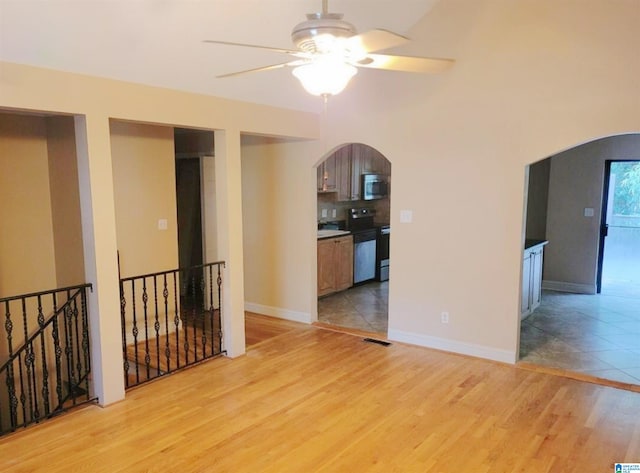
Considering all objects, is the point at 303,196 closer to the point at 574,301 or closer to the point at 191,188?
the point at 191,188

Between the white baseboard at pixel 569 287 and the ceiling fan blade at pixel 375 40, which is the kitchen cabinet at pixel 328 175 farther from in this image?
the ceiling fan blade at pixel 375 40

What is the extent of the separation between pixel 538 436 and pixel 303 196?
11.4 feet

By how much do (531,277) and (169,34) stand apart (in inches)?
187

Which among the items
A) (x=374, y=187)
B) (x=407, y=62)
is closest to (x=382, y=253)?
(x=374, y=187)

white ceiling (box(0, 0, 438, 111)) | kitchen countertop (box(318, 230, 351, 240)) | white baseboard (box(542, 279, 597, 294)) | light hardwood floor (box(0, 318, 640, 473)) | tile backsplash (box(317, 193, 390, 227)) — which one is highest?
white ceiling (box(0, 0, 438, 111))

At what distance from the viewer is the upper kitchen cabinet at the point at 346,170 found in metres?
7.15

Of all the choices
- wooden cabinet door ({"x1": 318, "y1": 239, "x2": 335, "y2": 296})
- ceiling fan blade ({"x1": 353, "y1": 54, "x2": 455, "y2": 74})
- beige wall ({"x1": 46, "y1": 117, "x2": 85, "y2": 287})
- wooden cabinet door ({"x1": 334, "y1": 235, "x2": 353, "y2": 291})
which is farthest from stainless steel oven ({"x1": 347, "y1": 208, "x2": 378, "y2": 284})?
ceiling fan blade ({"x1": 353, "y1": 54, "x2": 455, "y2": 74})

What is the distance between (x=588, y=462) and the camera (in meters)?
2.85

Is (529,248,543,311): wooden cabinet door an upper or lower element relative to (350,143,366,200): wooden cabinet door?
lower

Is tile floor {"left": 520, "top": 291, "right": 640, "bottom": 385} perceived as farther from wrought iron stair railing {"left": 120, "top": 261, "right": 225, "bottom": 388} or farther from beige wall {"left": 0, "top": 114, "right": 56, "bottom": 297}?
beige wall {"left": 0, "top": 114, "right": 56, "bottom": 297}

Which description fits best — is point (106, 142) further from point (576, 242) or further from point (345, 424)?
point (576, 242)

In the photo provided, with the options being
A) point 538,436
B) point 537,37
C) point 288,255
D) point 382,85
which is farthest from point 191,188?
point 538,436

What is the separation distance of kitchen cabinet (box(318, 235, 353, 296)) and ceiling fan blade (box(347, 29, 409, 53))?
4.40 m

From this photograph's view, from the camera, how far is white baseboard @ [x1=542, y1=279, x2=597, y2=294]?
7104 millimetres
